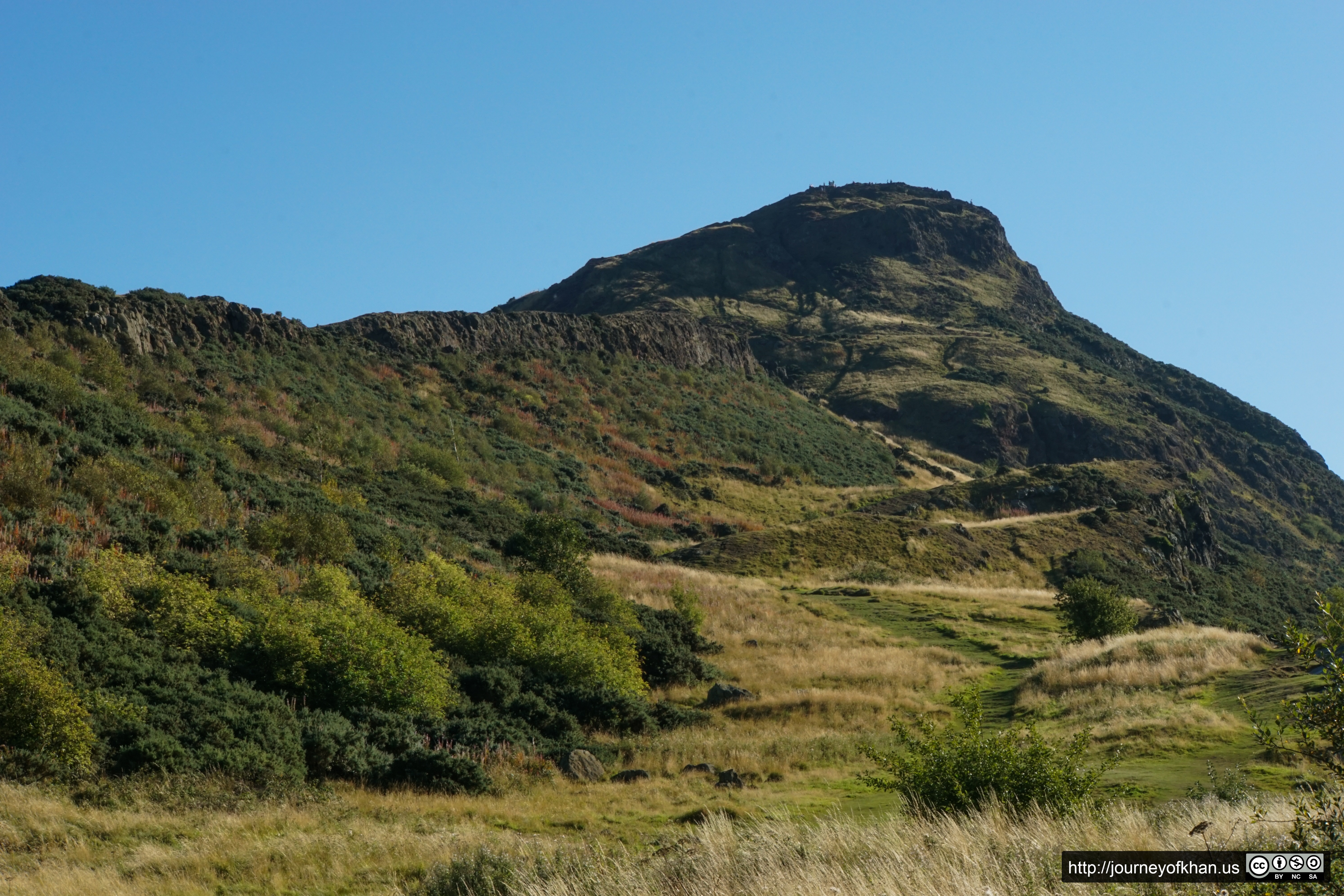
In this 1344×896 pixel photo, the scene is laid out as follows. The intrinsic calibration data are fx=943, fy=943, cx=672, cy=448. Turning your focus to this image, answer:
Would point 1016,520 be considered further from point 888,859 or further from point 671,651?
point 888,859

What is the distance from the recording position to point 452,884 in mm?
8891

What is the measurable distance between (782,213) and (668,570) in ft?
534

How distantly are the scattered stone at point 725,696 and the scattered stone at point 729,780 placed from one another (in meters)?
7.64

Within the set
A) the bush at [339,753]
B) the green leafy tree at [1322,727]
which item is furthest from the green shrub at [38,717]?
the green leafy tree at [1322,727]

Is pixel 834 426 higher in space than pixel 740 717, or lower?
higher

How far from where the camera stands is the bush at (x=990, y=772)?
9945 mm

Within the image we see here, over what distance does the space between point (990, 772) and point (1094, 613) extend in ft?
84.5

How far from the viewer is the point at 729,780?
15500 millimetres

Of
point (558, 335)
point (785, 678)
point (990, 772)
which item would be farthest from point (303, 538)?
point (558, 335)

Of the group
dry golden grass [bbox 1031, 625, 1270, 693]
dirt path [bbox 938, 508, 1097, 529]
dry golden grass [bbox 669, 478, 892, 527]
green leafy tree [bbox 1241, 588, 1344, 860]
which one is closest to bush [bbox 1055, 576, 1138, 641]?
dry golden grass [bbox 1031, 625, 1270, 693]

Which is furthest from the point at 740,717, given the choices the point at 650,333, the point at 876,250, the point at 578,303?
the point at 876,250

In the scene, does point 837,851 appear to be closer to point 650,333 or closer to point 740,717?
point 740,717

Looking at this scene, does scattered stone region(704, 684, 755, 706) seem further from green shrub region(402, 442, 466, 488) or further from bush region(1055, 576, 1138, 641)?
green shrub region(402, 442, 466, 488)

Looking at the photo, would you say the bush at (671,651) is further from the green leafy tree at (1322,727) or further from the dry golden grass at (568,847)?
the green leafy tree at (1322,727)
